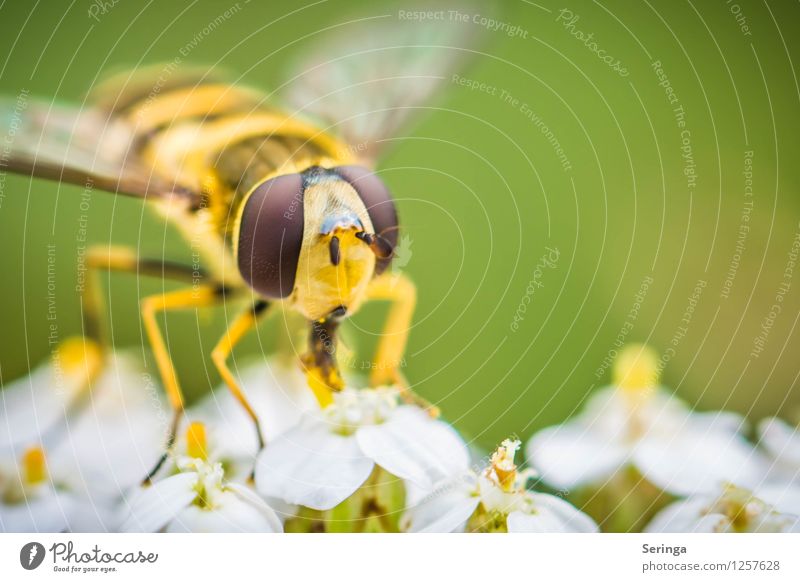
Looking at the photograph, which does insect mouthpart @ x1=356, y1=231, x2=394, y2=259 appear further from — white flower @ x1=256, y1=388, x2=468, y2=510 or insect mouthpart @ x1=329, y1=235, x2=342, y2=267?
white flower @ x1=256, y1=388, x2=468, y2=510

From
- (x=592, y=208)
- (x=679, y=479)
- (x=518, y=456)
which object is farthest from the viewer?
(x=592, y=208)

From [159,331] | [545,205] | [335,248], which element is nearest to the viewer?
[335,248]

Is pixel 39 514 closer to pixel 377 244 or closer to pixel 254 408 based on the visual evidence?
pixel 254 408

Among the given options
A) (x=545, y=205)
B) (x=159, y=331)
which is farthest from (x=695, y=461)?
(x=159, y=331)

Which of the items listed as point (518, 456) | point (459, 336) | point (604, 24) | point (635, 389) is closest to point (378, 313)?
point (459, 336)

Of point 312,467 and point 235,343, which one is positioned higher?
point 235,343

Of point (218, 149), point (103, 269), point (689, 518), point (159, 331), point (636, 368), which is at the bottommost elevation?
point (689, 518)

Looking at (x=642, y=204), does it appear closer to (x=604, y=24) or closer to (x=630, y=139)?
(x=630, y=139)
